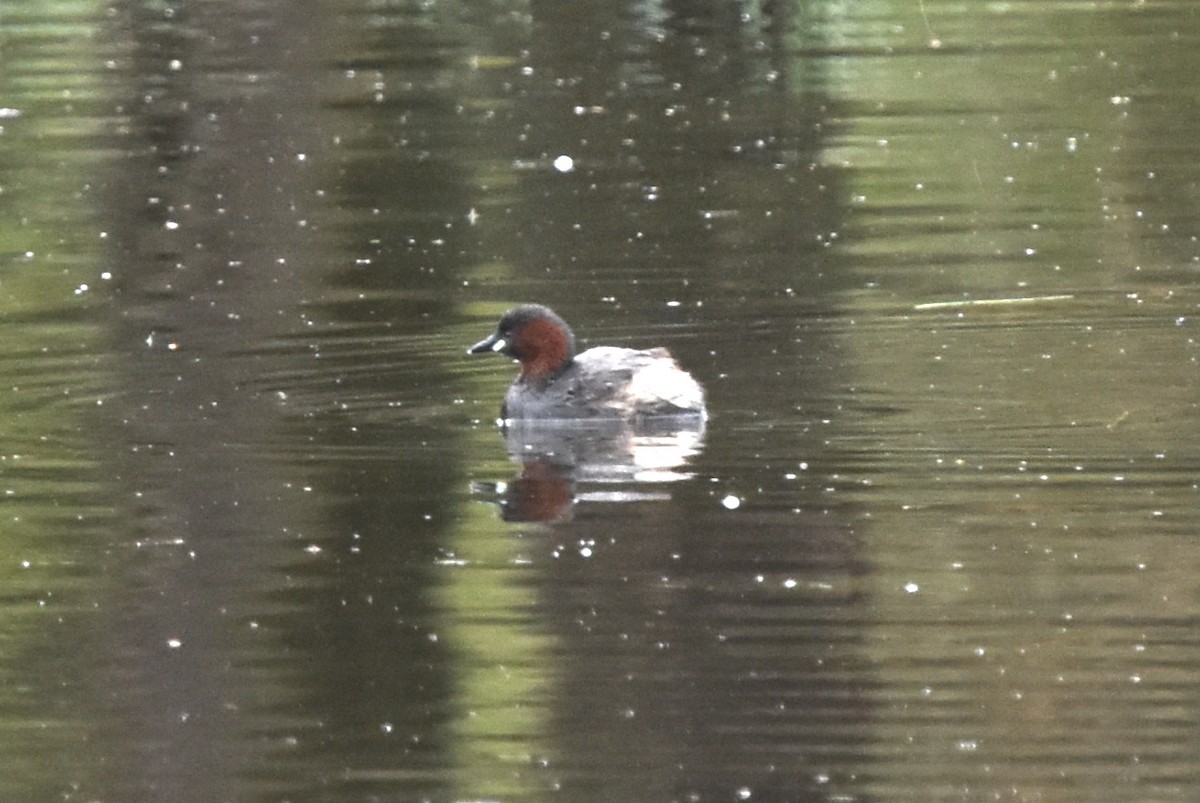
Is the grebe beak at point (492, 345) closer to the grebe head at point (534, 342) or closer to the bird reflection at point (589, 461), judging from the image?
the grebe head at point (534, 342)

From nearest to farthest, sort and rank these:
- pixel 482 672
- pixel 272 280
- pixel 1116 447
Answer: pixel 482 672 < pixel 1116 447 < pixel 272 280

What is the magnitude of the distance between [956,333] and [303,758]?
5.68 metres

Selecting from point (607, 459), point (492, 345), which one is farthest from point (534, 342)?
point (607, 459)

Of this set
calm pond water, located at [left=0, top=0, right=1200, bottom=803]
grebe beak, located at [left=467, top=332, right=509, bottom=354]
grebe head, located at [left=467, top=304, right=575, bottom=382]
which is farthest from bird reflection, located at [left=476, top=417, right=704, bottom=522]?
grebe beak, located at [left=467, top=332, right=509, bottom=354]

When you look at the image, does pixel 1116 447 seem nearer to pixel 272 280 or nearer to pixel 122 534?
pixel 122 534

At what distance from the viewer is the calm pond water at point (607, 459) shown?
7383mm

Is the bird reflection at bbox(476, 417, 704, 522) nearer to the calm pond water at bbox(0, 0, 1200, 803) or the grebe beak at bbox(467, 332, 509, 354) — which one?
the calm pond water at bbox(0, 0, 1200, 803)

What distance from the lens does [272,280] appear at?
14516 millimetres

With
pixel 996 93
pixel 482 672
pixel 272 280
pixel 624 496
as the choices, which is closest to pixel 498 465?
pixel 624 496

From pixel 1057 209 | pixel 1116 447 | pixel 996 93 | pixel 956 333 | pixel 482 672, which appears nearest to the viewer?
pixel 482 672

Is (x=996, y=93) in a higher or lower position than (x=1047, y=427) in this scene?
lower

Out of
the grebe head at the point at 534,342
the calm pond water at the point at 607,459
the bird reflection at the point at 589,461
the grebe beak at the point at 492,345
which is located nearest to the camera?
the calm pond water at the point at 607,459

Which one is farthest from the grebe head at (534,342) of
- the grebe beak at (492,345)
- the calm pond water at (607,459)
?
the calm pond water at (607,459)

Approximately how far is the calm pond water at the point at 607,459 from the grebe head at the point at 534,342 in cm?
26
